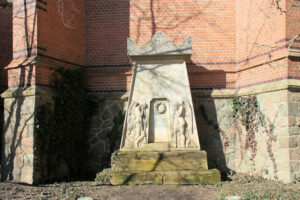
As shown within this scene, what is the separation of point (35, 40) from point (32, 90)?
124cm

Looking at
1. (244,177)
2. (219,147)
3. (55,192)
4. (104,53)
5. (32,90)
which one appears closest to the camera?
(55,192)

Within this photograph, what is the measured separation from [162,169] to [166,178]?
0.90ft

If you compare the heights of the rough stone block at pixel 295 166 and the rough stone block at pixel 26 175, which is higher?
the rough stone block at pixel 295 166

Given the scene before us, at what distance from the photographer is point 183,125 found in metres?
7.01

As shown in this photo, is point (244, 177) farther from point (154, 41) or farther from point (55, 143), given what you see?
point (55, 143)

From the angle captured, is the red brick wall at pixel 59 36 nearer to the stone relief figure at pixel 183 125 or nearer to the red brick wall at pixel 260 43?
the stone relief figure at pixel 183 125

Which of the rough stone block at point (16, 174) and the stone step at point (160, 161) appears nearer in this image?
the stone step at point (160, 161)

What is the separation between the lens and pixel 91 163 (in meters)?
8.46

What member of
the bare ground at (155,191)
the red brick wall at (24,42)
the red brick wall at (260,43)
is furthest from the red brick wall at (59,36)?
the red brick wall at (260,43)

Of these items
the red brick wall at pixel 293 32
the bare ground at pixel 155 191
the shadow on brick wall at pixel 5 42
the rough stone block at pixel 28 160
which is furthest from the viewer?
the shadow on brick wall at pixel 5 42

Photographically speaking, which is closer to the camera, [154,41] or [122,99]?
[154,41]

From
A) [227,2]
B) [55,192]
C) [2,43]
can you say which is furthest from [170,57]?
[2,43]

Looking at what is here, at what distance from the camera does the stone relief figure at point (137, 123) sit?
23.0 feet

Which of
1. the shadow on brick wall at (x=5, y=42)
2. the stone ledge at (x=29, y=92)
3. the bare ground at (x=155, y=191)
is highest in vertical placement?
the shadow on brick wall at (x=5, y=42)
